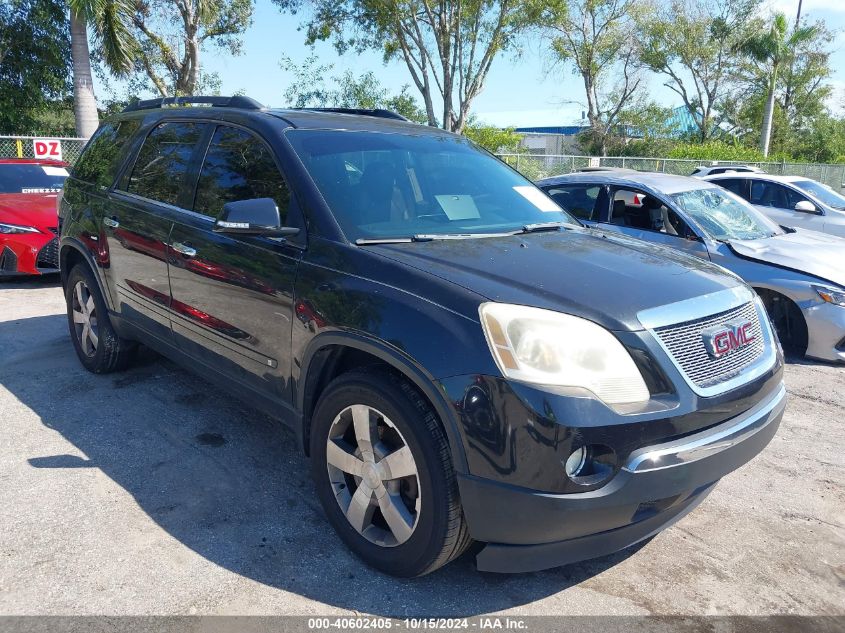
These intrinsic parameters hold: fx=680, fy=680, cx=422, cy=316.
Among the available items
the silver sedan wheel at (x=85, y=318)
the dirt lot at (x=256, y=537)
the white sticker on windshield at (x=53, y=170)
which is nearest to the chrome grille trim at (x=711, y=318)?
the dirt lot at (x=256, y=537)

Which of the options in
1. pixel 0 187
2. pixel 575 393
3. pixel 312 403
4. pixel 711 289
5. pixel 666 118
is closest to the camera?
pixel 575 393

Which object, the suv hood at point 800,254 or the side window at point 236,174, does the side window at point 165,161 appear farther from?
the suv hood at point 800,254

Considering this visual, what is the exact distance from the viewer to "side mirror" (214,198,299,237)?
2975mm

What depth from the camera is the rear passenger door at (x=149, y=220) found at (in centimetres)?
390

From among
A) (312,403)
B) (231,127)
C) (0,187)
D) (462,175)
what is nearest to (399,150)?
(462,175)

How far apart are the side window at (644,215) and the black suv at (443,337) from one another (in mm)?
2947

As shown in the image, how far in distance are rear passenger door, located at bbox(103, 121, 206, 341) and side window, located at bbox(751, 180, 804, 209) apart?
9.88 m

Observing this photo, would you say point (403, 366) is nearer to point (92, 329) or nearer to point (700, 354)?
point (700, 354)

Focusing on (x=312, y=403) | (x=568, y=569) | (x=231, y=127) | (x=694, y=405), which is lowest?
(x=568, y=569)

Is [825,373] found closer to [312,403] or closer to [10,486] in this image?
[312,403]

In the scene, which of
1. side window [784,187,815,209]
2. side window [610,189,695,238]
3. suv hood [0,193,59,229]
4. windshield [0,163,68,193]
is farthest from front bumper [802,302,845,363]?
windshield [0,163,68,193]

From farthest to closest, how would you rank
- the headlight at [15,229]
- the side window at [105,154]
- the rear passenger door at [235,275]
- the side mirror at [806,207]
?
the side mirror at [806,207] → the headlight at [15,229] → the side window at [105,154] → the rear passenger door at [235,275]

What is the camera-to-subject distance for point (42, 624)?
8.04 feet

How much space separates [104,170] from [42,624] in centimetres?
325
